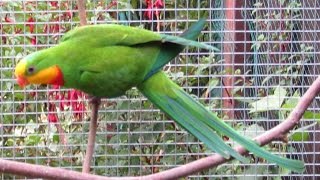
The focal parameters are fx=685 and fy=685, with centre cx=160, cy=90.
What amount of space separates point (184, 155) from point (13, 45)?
0.43 m

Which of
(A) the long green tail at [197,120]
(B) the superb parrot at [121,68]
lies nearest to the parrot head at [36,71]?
(B) the superb parrot at [121,68]

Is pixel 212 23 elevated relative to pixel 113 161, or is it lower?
elevated

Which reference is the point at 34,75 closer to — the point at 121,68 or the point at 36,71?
the point at 36,71

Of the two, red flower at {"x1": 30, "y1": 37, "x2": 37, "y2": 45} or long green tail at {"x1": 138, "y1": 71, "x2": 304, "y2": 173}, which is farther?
red flower at {"x1": 30, "y1": 37, "x2": 37, "y2": 45}

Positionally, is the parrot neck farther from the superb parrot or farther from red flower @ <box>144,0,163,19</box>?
red flower @ <box>144,0,163,19</box>

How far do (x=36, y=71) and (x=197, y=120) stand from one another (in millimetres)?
207

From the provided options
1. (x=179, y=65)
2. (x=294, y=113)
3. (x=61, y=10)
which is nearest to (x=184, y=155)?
(x=179, y=65)

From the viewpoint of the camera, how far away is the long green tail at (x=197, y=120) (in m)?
0.80

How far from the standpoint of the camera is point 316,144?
1.49 meters

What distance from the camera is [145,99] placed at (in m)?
1.43

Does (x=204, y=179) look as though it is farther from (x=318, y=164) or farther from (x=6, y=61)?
(x=6, y=61)

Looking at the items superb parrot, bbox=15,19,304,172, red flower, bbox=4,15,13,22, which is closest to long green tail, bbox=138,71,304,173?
superb parrot, bbox=15,19,304,172

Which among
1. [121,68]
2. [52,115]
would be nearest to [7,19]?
[52,115]

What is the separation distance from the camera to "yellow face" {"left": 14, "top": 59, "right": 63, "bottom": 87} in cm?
83
